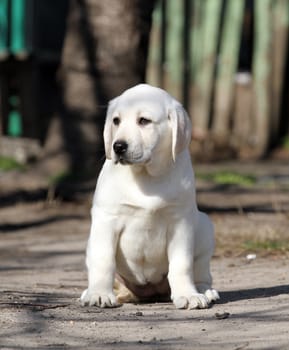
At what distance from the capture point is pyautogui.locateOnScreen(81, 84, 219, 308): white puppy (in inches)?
194

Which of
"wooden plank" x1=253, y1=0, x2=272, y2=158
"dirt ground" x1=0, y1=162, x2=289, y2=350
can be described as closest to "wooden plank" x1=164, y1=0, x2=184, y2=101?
"wooden plank" x1=253, y1=0, x2=272, y2=158

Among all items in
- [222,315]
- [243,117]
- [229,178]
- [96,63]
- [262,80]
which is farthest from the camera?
[243,117]

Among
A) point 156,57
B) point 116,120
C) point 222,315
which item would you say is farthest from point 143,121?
point 156,57

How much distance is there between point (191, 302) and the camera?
16.1 ft

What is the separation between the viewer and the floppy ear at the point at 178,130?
4.92 m

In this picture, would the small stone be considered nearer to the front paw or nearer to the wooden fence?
the front paw

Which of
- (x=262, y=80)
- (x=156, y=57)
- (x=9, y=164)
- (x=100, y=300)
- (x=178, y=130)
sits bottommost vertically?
(x=9, y=164)

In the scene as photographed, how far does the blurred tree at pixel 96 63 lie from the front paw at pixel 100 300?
202 inches

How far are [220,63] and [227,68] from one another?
0.22 metres

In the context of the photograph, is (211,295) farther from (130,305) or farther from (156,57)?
(156,57)

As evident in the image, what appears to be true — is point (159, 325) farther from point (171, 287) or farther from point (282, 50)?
point (282, 50)

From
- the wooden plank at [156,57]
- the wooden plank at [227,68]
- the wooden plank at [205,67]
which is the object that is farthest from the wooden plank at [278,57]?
the wooden plank at [156,57]

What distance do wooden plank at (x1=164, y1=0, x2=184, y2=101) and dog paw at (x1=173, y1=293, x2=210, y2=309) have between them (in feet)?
35.4

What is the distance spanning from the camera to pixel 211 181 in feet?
37.6
